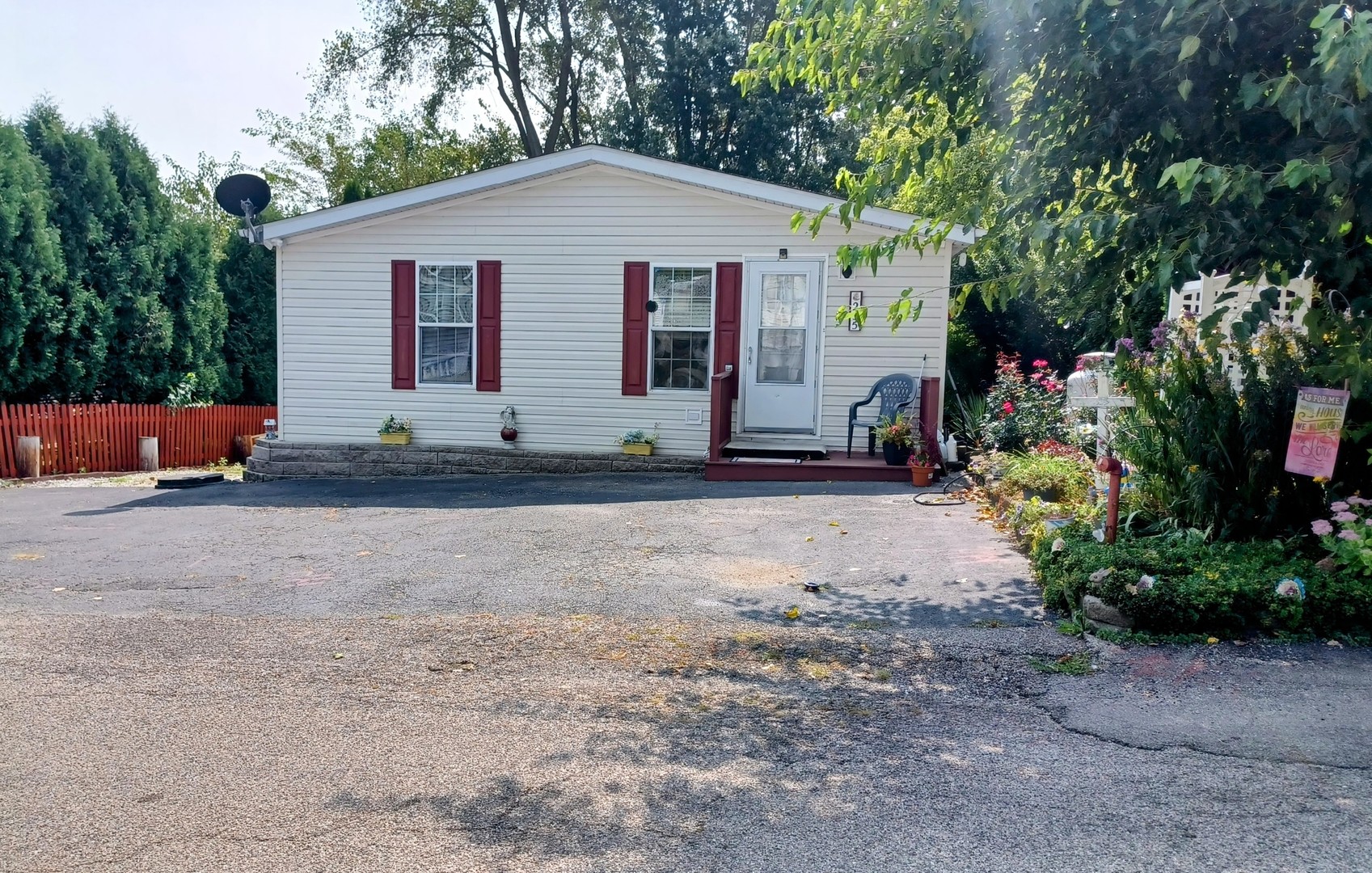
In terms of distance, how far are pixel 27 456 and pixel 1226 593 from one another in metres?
14.3

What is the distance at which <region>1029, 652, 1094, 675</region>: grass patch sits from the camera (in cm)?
476

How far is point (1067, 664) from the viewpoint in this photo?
4.85m

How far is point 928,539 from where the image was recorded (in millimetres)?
7641

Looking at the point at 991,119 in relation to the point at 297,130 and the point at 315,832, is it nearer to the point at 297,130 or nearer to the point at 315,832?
the point at 315,832

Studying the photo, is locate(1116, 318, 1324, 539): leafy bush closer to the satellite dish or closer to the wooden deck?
the wooden deck

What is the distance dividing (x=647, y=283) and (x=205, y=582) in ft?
21.4

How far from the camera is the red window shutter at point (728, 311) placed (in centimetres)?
1179

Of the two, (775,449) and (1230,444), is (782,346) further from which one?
(1230,444)

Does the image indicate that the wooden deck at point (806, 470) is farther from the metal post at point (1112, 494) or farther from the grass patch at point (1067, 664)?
the grass patch at point (1067, 664)

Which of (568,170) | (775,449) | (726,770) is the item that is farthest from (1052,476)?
(568,170)

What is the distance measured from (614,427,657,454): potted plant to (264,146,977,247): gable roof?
9.59 feet

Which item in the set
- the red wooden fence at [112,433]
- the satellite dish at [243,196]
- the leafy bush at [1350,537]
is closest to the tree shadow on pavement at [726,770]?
the leafy bush at [1350,537]

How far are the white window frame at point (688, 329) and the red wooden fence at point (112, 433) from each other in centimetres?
842

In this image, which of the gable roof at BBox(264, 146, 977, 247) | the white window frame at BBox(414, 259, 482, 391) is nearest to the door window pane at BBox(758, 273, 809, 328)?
the gable roof at BBox(264, 146, 977, 247)
